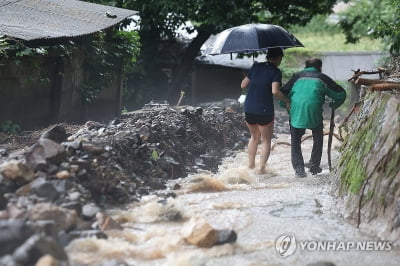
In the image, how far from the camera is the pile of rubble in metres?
4.90

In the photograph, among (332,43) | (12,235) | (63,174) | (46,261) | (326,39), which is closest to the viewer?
(46,261)

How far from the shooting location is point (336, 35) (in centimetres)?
3130

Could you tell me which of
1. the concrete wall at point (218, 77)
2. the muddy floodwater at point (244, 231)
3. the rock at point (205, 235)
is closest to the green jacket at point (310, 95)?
the muddy floodwater at point (244, 231)

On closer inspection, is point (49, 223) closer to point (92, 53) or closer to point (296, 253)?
point (296, 253)

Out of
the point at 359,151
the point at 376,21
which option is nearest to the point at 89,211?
the point at 359,151

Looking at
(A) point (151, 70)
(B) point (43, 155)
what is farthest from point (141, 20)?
(B) point (43, 155)

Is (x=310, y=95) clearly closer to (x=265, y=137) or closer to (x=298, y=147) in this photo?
(x=298, y=147)

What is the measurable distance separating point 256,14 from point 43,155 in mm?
12272

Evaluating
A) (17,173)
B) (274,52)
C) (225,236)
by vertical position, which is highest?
(274,52)

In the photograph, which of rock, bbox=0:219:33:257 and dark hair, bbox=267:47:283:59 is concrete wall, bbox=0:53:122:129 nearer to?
dark hair, bbox=267:47:283:59

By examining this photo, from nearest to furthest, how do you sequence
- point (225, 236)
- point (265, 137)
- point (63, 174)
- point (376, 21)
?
point (225, 236), point (63, 174), point (265, 137), point (376, 21)

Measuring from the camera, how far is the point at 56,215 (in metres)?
5.35

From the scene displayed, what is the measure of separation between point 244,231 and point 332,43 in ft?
77.9

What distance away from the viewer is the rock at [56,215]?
5.27 m
